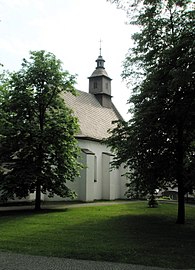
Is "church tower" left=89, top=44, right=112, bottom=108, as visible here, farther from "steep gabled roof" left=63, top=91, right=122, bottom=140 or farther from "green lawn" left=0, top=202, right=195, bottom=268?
"green lawn" left=0, top=202, right=195, bottom=268

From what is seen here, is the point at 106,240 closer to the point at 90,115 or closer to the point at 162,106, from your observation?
the point at 162,106

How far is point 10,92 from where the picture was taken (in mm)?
20969

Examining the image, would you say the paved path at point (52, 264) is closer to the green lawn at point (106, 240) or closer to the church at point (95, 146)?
the green lawn at point (106, 240)

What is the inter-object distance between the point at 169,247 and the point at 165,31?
8.44m

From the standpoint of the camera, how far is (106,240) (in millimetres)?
10367

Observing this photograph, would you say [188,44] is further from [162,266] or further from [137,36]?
[162,266]

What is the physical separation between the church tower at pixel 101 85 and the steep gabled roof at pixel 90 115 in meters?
0.77

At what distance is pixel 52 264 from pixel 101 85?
34.3 meters

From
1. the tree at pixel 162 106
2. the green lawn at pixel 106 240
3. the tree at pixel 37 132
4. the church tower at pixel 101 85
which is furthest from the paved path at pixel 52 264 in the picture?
the church tower at pixel 101 85

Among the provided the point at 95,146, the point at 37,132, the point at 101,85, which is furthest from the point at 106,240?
the point at 101,85

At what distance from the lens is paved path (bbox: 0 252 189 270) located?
22.6ft

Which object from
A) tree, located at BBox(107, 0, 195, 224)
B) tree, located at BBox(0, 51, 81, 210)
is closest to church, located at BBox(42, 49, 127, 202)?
tree, located at BBox(0, 51, 81, 210)

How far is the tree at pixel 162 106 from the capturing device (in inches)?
440

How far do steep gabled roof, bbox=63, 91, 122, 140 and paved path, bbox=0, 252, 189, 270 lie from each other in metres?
23.3
